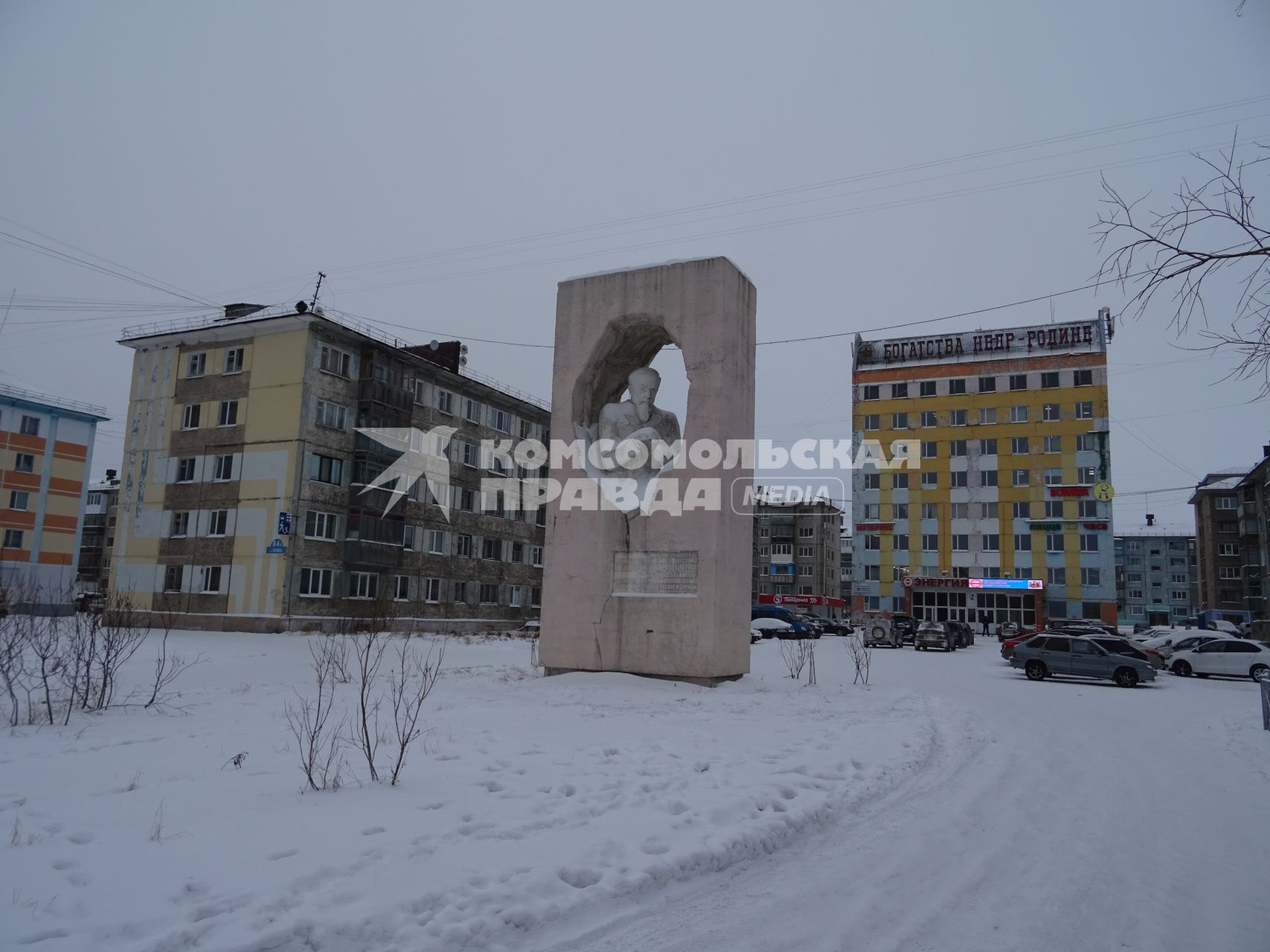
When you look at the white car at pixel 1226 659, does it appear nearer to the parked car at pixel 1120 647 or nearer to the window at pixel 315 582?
the parked car at pixel 1120 647

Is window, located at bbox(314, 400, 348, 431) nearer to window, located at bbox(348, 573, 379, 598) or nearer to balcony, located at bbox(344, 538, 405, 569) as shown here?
balcony, located at bbox(344, 538, 405, 569)

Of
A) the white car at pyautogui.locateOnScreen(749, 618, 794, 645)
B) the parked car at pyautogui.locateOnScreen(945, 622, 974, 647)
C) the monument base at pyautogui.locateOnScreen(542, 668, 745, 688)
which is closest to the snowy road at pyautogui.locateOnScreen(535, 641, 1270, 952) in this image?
the monument base at pyautogui.locateOnScreen(542, 668, 745, 688)

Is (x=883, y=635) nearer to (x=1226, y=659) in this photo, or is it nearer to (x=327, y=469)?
(x=1226, y=659)

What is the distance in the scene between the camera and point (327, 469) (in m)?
38.0

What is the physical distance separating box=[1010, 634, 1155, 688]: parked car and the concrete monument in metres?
12.5

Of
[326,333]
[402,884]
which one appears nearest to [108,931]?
[402,884]

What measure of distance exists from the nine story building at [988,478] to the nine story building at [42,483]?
53.0 metres

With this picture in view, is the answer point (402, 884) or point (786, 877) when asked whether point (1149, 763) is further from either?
point (402, 884)

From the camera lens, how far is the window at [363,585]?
3875cm

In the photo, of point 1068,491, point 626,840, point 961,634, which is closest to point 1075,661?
point 626,840

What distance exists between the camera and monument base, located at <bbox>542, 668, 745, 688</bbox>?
14758 millimetres

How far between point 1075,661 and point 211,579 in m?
32.5

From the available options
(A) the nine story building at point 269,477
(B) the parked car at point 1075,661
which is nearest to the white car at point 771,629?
(A) the nine story building at point 269,477

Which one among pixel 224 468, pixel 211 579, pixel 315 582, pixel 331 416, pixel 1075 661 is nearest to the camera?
pixel 1075 661
